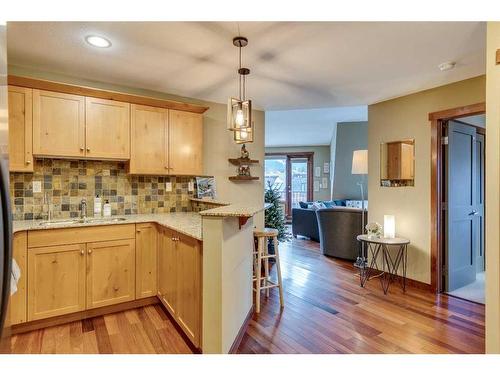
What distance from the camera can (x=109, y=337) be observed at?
2.40 meters

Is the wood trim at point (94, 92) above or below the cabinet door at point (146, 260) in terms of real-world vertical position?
above

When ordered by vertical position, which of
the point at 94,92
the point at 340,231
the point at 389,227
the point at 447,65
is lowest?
the point at 340,231

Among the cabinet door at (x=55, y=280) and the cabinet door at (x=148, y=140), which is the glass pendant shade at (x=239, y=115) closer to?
the cabinet door at (x=148, y=140)

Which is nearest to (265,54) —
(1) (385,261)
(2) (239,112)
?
(2) (239,112)

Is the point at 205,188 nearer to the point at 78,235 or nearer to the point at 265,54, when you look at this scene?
the point at 78,235

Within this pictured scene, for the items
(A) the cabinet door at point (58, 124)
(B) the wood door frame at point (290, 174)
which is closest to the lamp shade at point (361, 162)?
(A) the cabinet door at point (58, 124)

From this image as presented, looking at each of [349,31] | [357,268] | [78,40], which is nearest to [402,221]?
[357,268]

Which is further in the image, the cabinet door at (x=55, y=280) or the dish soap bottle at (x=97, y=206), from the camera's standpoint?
the dish soap bottle at (x=97, y=206)

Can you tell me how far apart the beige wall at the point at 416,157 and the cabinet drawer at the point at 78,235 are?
3.16 meters

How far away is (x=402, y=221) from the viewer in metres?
3.74

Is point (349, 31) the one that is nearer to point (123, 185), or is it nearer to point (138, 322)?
point (123, 185)

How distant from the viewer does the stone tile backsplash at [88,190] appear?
2.87 m

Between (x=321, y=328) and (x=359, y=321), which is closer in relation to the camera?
(x=321, y=328)

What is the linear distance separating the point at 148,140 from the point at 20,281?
1706 millimetres
